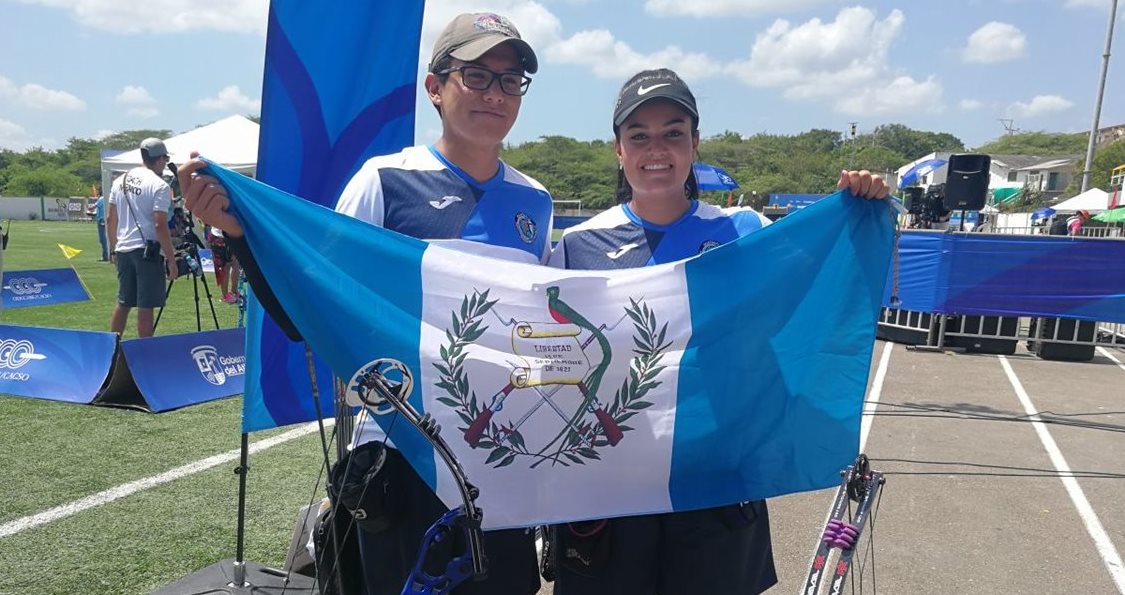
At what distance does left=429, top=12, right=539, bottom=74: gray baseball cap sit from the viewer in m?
2.17

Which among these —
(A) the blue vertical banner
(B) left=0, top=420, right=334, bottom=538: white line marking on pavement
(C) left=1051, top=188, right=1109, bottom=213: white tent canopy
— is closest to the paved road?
(A) the blue vertical banner

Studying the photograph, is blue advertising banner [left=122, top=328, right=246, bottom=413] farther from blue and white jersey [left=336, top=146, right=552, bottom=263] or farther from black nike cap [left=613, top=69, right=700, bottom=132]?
black nike cap [left=613, top=69, right=700, bottom=132]

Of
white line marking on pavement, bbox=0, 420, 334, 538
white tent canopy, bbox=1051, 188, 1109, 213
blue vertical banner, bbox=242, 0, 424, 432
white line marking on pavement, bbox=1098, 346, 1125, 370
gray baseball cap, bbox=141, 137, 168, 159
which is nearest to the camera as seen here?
blue vertical banner, bbox=242, 0, 424, 432

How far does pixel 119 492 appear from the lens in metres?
4.33

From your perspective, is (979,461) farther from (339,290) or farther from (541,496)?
(339,290)

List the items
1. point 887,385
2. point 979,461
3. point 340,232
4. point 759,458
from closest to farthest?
point 340,232, point 759,458, point 979,461, point 887,385

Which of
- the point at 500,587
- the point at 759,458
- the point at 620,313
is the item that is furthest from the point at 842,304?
the point at 500,587

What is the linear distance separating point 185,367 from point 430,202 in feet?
16.5

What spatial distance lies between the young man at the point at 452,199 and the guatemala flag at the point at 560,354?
9 cm

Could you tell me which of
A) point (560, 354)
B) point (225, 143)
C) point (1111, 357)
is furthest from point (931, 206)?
point (225, 143)

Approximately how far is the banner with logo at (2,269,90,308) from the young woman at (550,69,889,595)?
1165cm

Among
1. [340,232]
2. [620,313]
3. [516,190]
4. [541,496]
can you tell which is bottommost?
[541,496]

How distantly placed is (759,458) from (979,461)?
15.0 ft

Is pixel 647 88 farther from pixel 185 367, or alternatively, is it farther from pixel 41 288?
pixel 41 288
